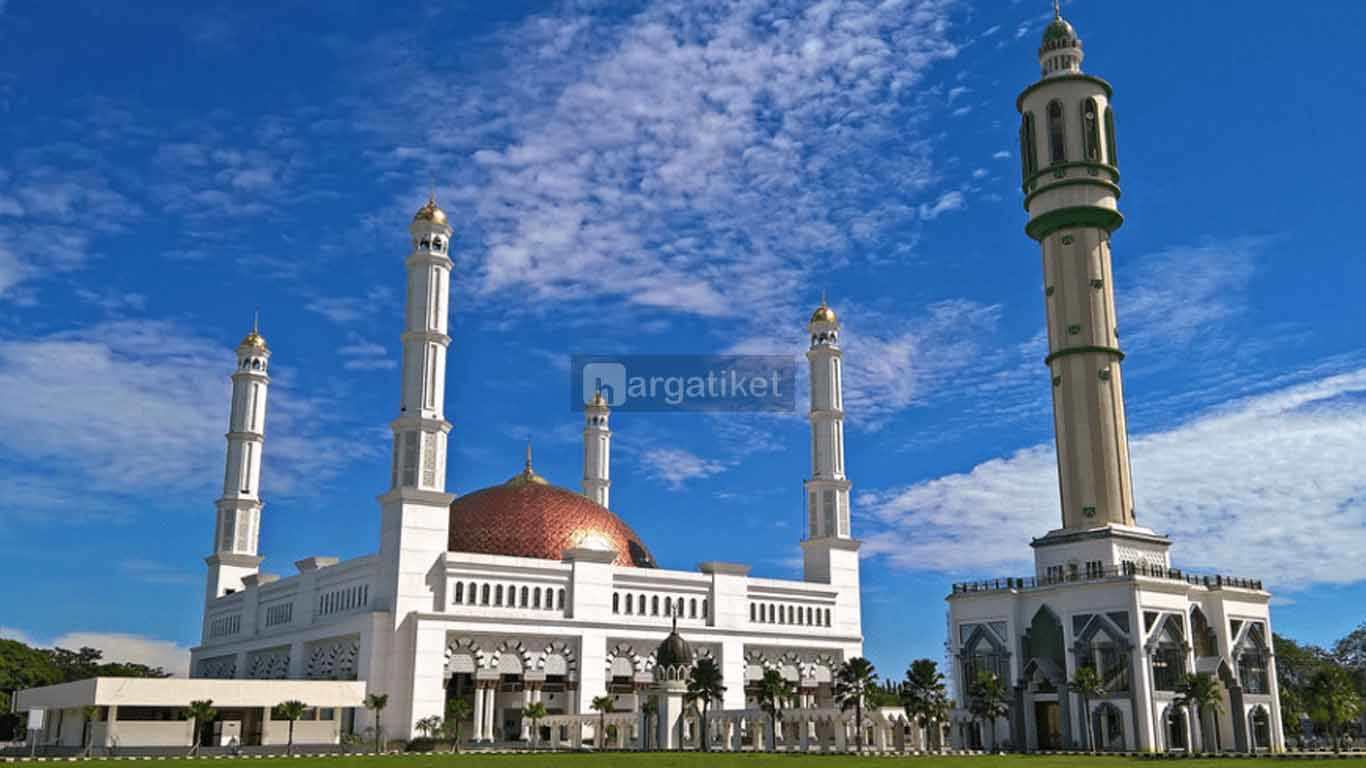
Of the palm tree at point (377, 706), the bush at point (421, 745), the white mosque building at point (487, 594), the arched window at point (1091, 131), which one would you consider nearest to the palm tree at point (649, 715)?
the white mosque building at point (487, 594)

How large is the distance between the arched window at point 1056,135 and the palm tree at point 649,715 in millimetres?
36068

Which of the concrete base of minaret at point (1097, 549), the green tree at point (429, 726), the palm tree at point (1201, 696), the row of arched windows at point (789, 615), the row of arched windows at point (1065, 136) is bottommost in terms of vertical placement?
the green tree at point (429, 726)

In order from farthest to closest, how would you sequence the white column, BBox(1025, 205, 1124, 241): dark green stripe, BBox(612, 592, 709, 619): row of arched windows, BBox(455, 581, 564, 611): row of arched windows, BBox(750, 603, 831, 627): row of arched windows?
1. BBox(750, 603, 831, 627): row of arched windows
2. BBox(612, 592, 709, 619): row of arched windows
3. BBox(1025, 205, 1124, 241): dark green stripe
4. BBox(455, 581, 564, 611): row of arched windows
5. the white column

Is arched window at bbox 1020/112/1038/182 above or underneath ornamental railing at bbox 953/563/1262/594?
above

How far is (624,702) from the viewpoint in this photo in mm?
66500

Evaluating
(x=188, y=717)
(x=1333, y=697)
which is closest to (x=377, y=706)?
(x=188, y=717)

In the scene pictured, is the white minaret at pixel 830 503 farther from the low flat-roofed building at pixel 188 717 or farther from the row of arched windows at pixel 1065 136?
the low flat-roofed building at pixel 188 717

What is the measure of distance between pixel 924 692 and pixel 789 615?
21.4 meters

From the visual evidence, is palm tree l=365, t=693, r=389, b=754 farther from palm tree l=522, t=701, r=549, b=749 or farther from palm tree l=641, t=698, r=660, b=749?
palm tree l=641, t=698, r=660, b=749

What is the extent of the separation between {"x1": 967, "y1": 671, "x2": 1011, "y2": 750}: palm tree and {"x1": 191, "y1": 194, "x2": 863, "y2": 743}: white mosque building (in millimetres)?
14294

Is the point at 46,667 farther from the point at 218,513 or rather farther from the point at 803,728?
the point at 803,728

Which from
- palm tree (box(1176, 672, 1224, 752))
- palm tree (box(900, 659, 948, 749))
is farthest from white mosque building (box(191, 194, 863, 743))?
palm tree (box(1176, 672, 1224, 752))

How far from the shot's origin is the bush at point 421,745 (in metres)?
56.4

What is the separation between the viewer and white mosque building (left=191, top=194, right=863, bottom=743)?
61594mm
